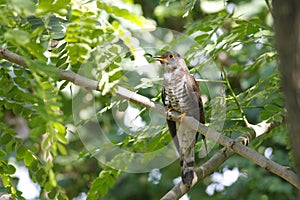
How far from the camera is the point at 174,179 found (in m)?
5.87

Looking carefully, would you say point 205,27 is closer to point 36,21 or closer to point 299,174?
point 36,21

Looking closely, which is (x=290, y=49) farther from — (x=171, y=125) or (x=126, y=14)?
(x=171, y=125)

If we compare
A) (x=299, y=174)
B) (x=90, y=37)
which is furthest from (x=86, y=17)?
(x=299, y=174)

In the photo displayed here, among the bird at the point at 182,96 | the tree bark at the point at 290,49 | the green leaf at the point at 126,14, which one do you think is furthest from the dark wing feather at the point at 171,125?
the tree bark at the point at 290,49

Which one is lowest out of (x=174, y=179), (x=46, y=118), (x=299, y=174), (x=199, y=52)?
(x=174, y=179)

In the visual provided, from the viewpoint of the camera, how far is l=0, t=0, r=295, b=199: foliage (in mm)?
2244

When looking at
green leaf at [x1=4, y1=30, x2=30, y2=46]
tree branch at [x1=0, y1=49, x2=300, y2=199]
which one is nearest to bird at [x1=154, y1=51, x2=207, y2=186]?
tree branch at [x1=0, y1=49, x2=300, y2=199]

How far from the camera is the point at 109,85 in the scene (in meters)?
2.52

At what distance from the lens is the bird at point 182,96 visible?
4098 millimetres

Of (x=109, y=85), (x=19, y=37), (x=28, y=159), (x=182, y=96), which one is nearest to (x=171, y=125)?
(x=182, y=96)

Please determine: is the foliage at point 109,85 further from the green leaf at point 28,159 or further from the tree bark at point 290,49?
the tree bark at point 290,49

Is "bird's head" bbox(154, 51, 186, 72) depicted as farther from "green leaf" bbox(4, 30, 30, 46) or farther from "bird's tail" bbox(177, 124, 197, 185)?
"green leaf" bbox(4, 30, 30, 46)

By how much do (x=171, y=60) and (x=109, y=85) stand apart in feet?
5.82

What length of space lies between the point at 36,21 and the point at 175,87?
1.49m
